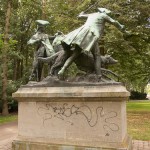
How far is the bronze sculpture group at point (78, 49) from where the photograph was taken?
777 centimetres

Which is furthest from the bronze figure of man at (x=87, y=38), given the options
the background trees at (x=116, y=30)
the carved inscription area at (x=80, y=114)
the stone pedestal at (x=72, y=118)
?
the background trees at (x=116, y=30)

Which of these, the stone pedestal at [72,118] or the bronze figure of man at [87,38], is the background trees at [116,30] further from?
the stone pedestal at [72,118]

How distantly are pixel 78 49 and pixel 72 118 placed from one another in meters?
1.79

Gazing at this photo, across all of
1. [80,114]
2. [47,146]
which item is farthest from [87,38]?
[47,146]

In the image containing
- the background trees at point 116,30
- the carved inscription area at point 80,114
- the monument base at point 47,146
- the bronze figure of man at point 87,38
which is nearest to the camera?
the monument base at point 47,146

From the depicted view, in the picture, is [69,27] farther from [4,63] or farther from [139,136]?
[139,136]

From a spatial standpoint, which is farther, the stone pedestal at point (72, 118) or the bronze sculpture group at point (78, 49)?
the bronze sculpture group at point (78, 49)

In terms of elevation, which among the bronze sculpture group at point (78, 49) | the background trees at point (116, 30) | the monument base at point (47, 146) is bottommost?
the monument base at point (47, 146)

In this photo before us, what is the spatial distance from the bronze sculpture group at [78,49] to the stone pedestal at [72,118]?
2.08ft

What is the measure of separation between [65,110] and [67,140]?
0.75 meters

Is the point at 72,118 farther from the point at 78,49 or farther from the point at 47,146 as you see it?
the point at 78,49

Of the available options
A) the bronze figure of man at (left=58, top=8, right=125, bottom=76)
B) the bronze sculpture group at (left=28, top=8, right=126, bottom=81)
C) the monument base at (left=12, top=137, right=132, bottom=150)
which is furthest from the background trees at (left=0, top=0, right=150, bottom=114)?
the monument base at (left=12, top=137, right=132, bottom=150)

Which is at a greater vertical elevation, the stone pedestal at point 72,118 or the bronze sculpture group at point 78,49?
the bronze sculpture group at point 78,49

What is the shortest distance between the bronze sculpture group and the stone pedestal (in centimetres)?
63
